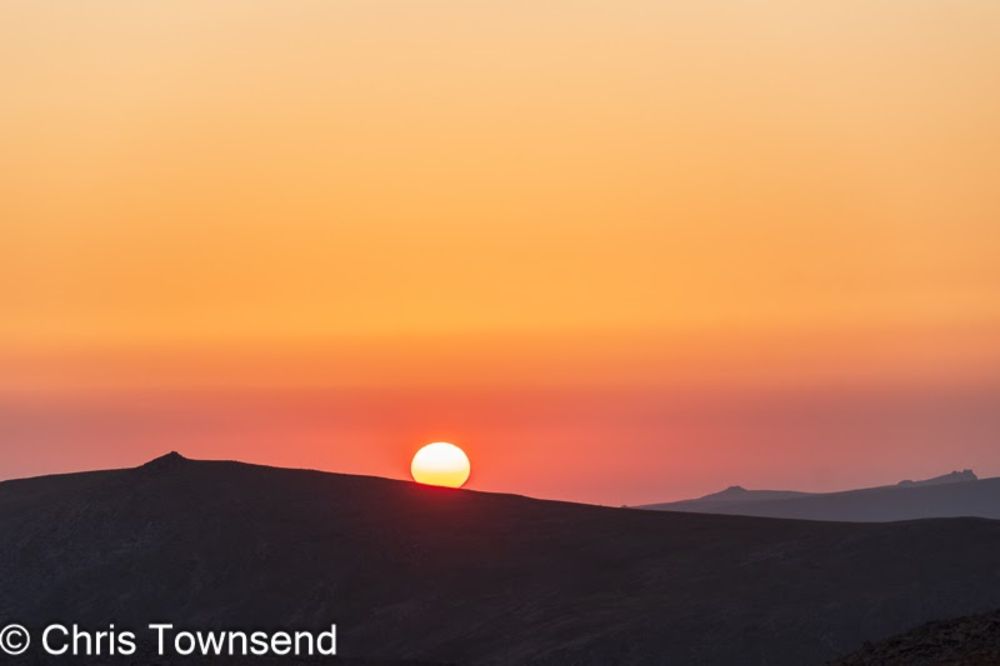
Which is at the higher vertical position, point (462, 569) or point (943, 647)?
point (462, 569)

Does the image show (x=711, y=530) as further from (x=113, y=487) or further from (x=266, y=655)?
(x=113, y=487)

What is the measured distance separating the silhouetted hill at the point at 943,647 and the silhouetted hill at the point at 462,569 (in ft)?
60.0

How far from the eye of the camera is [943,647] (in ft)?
150

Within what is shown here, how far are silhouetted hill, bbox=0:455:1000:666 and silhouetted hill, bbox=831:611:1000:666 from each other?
720 inches

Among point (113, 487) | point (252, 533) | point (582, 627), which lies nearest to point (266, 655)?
point (582, 627)

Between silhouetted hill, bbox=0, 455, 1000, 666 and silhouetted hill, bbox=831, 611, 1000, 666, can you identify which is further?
silhouetted hill, bbox=0, 455, 1000, 666

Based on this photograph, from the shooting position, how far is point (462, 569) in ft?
297

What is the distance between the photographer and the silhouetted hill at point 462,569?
2800 inches

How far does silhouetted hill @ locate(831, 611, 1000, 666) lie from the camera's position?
144 feet

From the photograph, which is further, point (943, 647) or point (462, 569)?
point (462, 569)

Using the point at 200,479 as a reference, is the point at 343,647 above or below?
below

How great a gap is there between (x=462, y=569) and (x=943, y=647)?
47289 millimetres

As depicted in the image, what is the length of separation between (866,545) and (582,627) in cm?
1661

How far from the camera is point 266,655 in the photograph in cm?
7150
